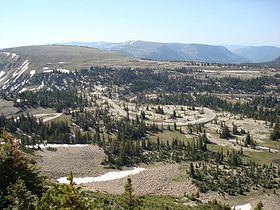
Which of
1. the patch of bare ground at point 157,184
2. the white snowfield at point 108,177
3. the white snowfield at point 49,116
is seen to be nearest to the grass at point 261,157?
the patch of bare ground at point 157,184

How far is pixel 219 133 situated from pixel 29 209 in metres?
130

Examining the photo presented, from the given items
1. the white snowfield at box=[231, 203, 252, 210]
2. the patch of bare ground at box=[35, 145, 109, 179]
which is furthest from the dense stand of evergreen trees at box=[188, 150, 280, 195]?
the patch of bare ground at box=[35, 145, 109, 179]

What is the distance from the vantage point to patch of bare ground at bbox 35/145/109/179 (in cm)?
9738

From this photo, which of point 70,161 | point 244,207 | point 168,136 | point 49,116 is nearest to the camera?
point 244,207

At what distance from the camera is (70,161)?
105 meters

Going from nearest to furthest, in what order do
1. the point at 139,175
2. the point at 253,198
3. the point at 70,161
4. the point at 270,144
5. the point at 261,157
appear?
1. the point at 253,198
2. the point at 139,175
3. the point at 70,161
4. the point at 261,157
5. the point at 270,144

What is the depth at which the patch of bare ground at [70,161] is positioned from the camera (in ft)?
319

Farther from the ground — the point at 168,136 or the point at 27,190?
the point at 27,190

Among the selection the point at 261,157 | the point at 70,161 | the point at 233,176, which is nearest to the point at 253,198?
the point at 233,176

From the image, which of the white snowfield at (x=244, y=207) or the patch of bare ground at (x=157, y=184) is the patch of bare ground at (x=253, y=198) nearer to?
the white snowfield at (x=244, y=207)

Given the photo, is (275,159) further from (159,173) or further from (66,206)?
(66,206)

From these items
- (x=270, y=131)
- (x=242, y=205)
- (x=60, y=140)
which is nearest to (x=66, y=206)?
(x=242, y=205)

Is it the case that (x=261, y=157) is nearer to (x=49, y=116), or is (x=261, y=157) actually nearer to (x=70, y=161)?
(x=70, y=161)

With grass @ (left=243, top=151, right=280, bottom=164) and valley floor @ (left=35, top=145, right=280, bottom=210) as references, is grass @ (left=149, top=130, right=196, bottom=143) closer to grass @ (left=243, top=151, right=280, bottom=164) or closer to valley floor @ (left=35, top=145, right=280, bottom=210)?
grass @ (left=243, top=151, right=280, bottom=164)
